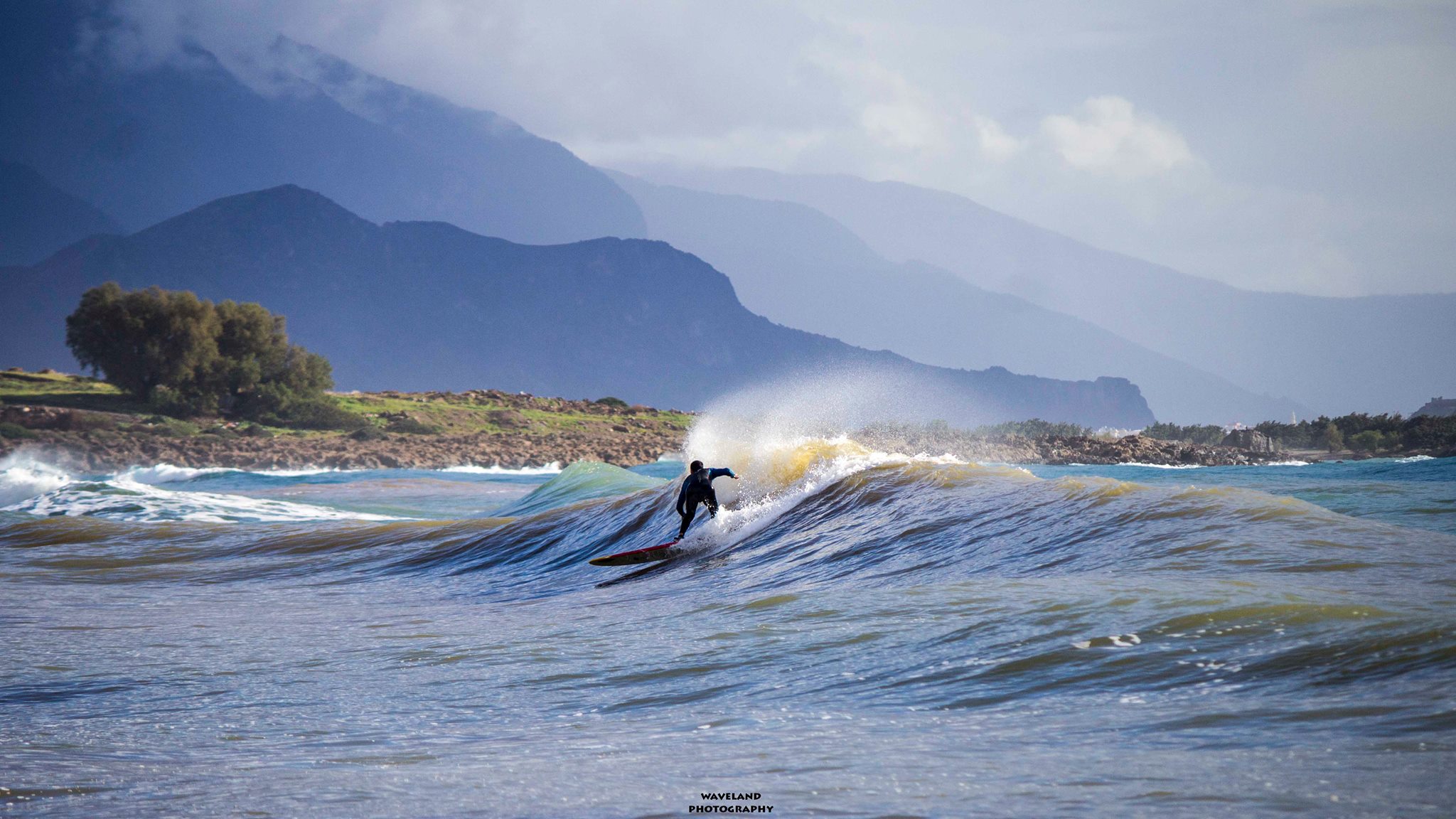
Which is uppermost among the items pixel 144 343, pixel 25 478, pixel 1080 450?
pixel 144 343

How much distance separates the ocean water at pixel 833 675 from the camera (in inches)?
182

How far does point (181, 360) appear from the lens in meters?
67.1

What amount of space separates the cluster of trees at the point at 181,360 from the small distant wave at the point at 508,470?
13.7 metres

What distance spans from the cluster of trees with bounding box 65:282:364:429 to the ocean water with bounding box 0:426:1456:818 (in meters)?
55.2

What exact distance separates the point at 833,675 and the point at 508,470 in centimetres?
5239

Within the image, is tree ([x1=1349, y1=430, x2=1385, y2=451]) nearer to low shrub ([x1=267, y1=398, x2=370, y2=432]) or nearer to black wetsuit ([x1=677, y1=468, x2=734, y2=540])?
black wetsuit ([x1=677, y1=468, x2=734, y2=540])

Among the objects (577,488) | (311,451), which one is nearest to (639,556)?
(577,488)

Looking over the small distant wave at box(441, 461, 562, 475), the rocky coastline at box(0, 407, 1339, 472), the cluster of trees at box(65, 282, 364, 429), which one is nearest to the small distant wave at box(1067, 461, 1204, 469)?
the rocky coastline at box(0, 407, 1339, 472)

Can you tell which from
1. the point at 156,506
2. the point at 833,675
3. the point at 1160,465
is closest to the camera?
the point at 833,675

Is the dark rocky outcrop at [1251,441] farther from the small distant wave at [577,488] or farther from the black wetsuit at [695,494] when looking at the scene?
the black wetsuit at [695,494]

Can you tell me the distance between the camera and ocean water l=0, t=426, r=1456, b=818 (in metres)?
4.62

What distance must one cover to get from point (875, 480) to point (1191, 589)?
955 cm

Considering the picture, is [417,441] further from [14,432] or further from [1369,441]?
[1369,441]

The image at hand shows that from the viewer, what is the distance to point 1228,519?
34.5ft
